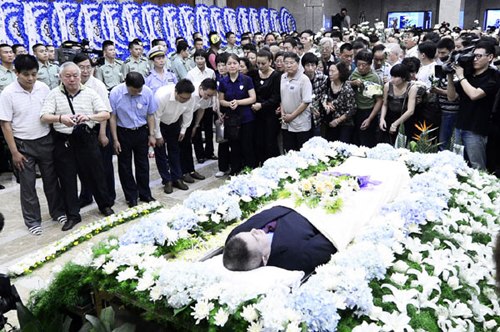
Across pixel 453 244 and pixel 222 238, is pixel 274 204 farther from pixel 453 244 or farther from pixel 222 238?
pixel 453 244

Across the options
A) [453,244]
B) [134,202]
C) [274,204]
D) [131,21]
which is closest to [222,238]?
[274,204]

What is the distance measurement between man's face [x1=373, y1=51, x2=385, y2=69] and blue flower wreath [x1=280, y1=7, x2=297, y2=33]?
11425mm

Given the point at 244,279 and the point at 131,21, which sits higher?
the point at 131,21

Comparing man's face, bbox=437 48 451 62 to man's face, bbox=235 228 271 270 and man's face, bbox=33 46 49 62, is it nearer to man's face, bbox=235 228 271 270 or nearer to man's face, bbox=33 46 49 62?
man's face, bbox=235 228 271 270

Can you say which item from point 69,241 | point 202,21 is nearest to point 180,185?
point 69,241

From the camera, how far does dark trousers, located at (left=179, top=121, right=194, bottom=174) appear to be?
5.97 m

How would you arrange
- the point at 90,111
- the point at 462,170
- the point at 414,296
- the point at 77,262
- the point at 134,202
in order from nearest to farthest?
the point at 414,296 → the point at 77,262 → the point at 462,170 → the point at 90,111 → the point at 134,202

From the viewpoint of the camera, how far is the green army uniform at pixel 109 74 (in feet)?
24.5

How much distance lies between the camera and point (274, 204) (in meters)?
3.19

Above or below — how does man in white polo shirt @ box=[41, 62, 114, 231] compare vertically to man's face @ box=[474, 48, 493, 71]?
below

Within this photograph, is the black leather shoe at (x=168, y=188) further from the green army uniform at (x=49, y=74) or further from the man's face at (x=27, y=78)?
the green army uniform at (x=49, y=74)

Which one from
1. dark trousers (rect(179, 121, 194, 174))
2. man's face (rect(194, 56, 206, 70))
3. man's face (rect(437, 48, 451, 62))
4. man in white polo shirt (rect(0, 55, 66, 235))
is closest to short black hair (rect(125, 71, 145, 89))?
man in white polo shirt (rect(0, 55, 66, 235))

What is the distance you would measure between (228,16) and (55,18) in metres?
5.79

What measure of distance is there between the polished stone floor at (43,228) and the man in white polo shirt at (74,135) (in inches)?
9.2
